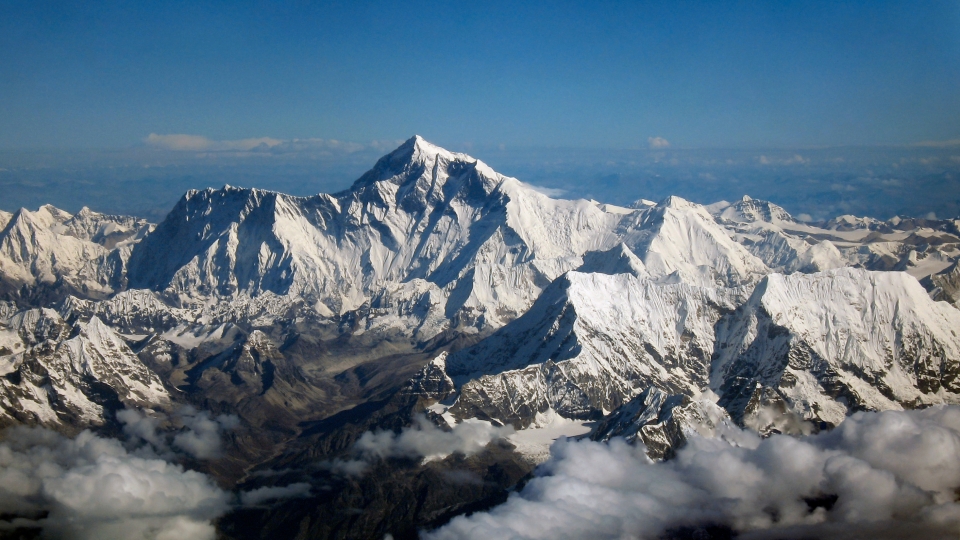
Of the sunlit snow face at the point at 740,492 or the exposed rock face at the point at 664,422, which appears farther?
the exposed rock face at the point at 664,422

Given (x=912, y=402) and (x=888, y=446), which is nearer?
(x=888, y=446)

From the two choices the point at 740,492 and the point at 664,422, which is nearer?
the point at 740,492

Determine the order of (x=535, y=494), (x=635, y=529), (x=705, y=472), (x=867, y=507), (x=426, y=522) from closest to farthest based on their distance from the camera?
(x=867, y=507)
(x=635, y=529)
(x=705, y=472)
(x=535, y=494)
(x=426, y=522)

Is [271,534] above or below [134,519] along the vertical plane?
below

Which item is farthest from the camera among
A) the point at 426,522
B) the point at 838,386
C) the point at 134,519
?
the point at 838,386

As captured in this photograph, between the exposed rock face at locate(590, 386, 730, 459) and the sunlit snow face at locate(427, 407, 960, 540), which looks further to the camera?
the exposed rock face at locate(590, 386, 730, 459)

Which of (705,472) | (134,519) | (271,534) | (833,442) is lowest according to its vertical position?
(271,534)

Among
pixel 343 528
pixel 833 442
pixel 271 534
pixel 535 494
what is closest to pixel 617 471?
pixel 535 494

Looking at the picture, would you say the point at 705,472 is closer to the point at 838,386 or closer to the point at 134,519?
the point at 838,386
